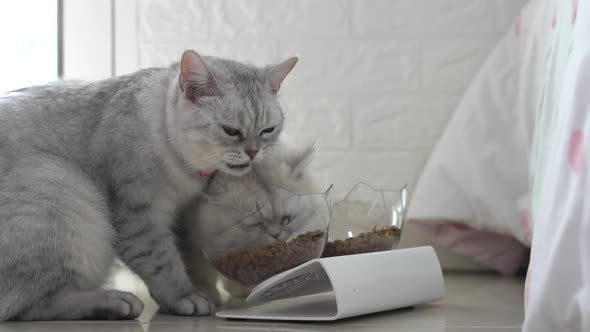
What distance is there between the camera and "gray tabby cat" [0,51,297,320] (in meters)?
1.28

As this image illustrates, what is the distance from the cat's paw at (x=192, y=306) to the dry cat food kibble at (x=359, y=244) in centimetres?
27

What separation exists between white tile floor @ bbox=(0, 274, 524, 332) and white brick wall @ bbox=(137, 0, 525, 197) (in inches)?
27.8

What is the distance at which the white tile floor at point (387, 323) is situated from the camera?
1222 millimetres

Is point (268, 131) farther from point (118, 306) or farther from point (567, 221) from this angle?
point (567, 221)

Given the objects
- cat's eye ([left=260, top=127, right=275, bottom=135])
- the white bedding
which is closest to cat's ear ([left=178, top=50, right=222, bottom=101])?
cat's eye ([left=260, top=127, right=275, bottom=135])

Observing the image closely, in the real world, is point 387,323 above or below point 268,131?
below

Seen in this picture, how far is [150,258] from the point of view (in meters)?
1.40

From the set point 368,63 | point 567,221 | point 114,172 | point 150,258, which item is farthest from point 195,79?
point 368,63

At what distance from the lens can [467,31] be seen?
7.04 ft

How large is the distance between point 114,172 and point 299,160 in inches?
15.7

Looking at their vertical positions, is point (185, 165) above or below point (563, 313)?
below

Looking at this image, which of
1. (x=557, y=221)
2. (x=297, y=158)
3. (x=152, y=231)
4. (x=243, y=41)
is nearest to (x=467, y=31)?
(x=243, y=41)

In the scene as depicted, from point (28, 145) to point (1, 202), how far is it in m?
0.15

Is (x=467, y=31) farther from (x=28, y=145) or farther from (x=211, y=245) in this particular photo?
(x=28, y=145)
